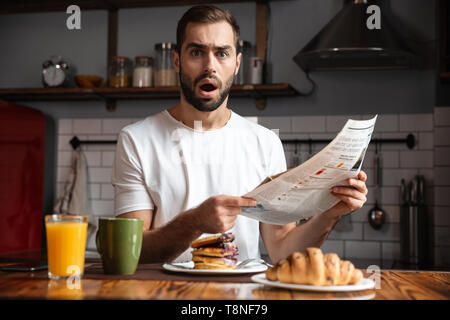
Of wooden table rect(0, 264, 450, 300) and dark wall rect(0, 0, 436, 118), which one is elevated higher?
dark wall rect(0, 0, 436, 118)

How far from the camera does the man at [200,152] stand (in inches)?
57.8

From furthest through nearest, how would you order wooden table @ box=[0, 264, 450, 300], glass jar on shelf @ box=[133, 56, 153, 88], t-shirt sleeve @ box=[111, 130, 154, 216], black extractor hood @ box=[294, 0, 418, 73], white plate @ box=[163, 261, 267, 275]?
glass jar on shelf @ box=[133, 56, 153, 88] < black extractor hood @ box=[294, 0, 418, 73] < t-shirt sleeve @ box=[111, 130, 154, 216] < white plate @ box=[163, 261, 267, 275] < wooden table @ box=[0, 264, 450, 300]

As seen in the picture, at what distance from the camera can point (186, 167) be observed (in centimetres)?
149

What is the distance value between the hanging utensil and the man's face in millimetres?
1359

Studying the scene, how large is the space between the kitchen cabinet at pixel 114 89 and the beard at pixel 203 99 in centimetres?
109

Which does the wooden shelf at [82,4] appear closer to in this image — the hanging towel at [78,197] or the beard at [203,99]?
the hanging towel at [78,197]

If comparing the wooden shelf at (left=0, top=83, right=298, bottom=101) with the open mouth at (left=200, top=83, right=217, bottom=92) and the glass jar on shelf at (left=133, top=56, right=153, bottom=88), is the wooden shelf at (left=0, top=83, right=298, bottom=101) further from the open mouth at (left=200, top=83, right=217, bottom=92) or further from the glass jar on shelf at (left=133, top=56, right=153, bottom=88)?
the open mouth at (left=200, top=83, right=217, bottom=92)

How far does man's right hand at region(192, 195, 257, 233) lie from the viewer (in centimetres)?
97

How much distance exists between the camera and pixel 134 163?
149 cm

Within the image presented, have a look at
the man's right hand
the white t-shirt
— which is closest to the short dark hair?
the white t-shirt

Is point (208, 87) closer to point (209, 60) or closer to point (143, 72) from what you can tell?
point (209, 60)

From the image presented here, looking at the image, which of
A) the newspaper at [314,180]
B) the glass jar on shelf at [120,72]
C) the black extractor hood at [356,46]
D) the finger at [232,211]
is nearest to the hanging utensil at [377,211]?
the black extractor hood at [356,46]

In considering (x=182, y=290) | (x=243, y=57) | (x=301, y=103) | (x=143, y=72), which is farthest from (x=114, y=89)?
(x=182, y=290)
